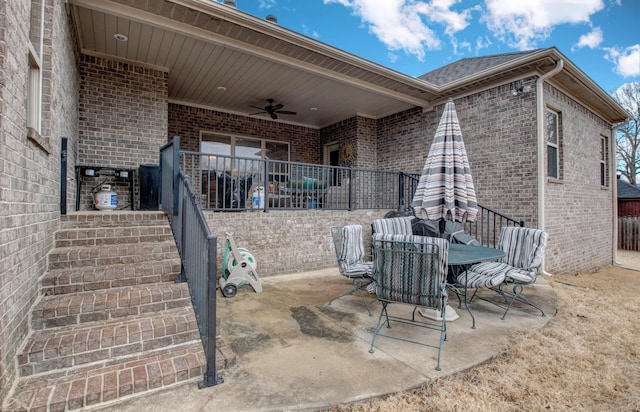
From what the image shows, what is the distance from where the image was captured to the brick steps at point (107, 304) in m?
2.22

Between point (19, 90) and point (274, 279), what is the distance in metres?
3.74

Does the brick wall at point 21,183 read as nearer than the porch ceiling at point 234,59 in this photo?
Yes

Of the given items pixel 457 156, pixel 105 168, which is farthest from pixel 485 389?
pixel 105 168

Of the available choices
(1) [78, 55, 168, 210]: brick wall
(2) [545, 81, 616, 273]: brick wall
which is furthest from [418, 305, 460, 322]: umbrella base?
(1) [78, 55, 168, 210]: brick wall

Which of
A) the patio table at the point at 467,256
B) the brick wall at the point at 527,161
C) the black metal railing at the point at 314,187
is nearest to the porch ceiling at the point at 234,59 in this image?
the brick wall at the point at 527,161

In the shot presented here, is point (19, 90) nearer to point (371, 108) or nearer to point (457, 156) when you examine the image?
point (457, 156)

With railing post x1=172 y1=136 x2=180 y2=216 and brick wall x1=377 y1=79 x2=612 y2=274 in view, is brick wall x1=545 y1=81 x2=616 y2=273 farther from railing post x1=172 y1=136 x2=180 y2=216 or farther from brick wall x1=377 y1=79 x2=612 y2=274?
railing post x1=172 y1=136 x2=180 y2=216

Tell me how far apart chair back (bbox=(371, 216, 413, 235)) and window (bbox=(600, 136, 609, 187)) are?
7.23 m

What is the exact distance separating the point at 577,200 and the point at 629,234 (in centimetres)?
829

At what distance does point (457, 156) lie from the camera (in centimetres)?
354

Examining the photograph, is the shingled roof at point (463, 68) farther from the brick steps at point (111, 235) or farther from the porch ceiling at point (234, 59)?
the brick steps at point (111, 235)

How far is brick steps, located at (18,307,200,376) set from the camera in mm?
1942

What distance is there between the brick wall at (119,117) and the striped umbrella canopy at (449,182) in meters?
4.61

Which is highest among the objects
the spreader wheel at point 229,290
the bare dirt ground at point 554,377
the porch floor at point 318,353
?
the spreader wheel at point 229,290
